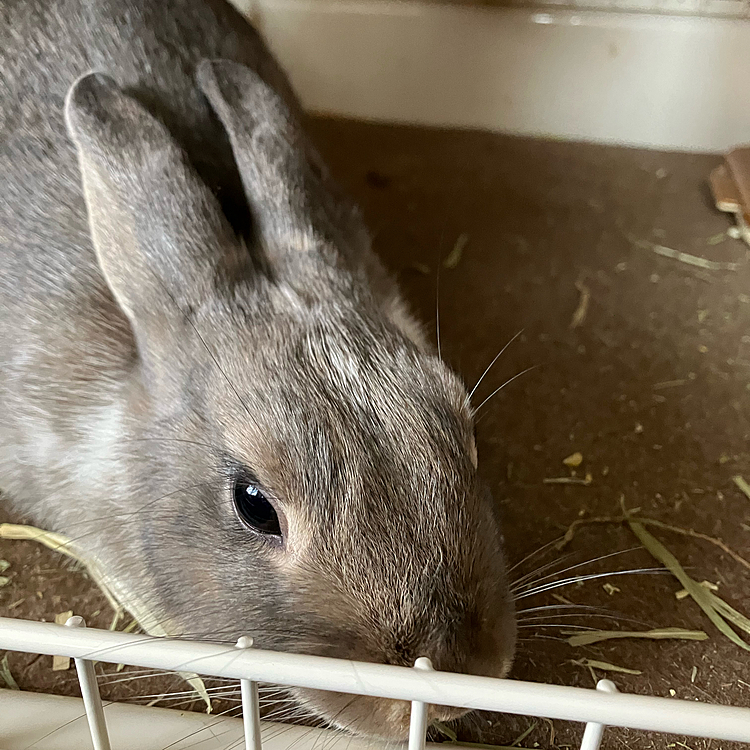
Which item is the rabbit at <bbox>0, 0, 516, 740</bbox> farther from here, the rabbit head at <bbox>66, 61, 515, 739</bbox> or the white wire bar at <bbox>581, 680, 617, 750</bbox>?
the white wire bar at <bbox>581, 680, 617, 750</bbox>

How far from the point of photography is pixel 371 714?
1.08 metres

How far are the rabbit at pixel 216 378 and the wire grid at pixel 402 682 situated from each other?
173mm

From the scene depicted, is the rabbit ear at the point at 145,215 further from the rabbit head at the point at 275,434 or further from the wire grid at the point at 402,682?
the wire grid at the point at 402,682

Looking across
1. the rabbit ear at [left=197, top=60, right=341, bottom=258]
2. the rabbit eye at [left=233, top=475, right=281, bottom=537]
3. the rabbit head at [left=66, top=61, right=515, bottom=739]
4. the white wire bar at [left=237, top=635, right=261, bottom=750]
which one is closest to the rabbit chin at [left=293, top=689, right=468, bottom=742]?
the rabbit head at [left=66, top=61, right=515, bottom=739]

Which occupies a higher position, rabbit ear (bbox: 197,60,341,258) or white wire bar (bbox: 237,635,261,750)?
rabbit ear (bbox: 197,60,341,258)

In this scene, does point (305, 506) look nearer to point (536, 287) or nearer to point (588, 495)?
point (588, 495)

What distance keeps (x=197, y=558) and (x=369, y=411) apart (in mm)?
367

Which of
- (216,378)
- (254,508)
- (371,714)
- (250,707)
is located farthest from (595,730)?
(216,378)

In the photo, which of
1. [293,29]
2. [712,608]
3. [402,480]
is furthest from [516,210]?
[402,480]

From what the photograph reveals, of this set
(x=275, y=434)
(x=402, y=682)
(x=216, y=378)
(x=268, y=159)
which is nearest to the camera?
(x=402, y=682)

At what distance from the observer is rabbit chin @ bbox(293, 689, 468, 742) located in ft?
3.52

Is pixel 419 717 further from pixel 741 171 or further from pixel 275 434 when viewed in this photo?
pixel 741 171

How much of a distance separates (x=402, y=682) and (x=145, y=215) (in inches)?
34.5

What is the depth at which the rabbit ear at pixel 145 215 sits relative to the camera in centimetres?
135
